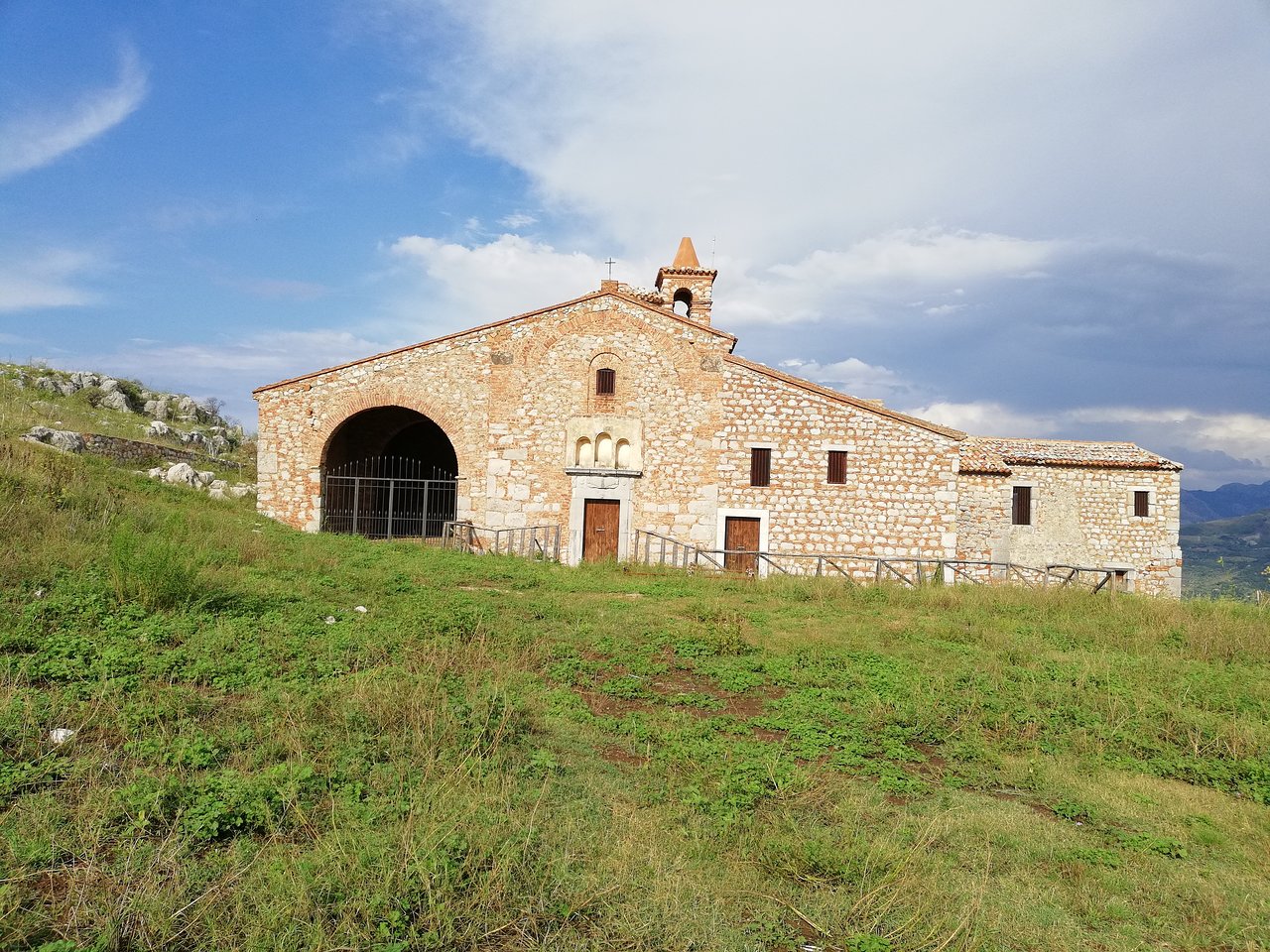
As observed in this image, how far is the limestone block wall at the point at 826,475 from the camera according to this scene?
1795cm

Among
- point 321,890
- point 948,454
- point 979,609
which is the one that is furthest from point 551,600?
point 948,454

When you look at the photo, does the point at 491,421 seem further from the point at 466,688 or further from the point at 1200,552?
the point at 1200,552

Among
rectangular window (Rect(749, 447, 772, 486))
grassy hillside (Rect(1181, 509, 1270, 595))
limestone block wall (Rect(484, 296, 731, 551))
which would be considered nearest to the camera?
rectangular window (Rect(749, 447, 772, 486))

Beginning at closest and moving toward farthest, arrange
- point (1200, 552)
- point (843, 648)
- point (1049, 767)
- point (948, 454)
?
point (1049, 767) → point (843, 648) → point (948, 454) → point (1200, 552)

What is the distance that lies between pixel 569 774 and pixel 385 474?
2012 centimetres

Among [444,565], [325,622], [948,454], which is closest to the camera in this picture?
[325,622]

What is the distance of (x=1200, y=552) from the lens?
13962cm

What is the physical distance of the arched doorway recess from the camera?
764 inches

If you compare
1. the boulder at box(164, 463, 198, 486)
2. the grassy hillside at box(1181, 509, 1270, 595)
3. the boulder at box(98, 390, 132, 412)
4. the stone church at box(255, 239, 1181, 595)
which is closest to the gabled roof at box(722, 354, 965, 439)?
the stone church at box(255, 239, 1181, 595)

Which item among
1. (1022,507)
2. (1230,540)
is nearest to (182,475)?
(1022,507)

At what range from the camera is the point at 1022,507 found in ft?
65.5

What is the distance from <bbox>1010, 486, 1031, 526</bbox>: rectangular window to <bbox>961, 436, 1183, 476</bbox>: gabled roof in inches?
29.8

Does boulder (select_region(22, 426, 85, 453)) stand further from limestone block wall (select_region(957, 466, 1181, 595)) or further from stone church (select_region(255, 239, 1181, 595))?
limestone block wall (select_region(957, 466, 1181, 595))

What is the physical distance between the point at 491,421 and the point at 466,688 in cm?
1305
